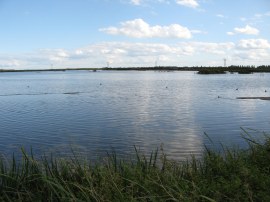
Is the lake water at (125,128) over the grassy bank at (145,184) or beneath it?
beneath

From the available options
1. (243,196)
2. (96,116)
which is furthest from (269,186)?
(96,116)

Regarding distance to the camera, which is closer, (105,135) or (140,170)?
(140,170)

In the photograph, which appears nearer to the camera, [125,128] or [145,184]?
[145,184]

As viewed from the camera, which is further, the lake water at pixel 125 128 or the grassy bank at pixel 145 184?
the lake water at pixel 125 128

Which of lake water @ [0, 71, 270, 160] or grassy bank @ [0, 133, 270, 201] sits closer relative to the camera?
grassy bank @ [0, 133, 270, 201]

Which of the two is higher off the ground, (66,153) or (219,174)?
(219,174)

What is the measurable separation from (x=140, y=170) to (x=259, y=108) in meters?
29.5

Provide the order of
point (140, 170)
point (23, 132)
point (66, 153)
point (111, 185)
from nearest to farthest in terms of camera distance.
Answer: point (111, 185) → point (140, 170) → point (66, 153) → point (23, 132)

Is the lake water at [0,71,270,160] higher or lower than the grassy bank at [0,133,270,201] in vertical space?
lower

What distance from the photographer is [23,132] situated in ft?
79.7

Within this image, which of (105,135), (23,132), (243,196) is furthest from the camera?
(23,132)

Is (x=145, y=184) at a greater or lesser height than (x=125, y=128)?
greater

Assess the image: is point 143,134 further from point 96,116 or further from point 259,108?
point 259,108

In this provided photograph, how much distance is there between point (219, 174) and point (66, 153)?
9530 mm
